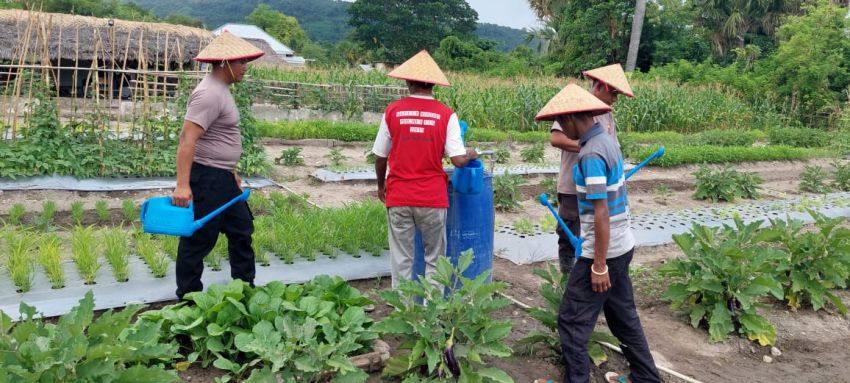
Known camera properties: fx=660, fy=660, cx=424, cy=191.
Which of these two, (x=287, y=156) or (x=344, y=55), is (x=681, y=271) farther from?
(x=344, y=55)

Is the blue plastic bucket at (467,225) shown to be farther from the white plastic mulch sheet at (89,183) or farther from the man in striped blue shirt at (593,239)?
the white plastic mulch sheet at (89,183)

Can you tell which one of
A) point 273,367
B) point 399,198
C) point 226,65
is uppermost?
point 226,65

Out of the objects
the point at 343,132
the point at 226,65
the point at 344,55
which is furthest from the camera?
the point at 344,55

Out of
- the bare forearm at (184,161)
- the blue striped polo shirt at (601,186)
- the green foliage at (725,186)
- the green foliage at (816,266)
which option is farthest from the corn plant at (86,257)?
the green foliage at (725,186)

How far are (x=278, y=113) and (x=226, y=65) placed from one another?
45.1 ft

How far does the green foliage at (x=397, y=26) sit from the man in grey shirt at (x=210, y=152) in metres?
41.8

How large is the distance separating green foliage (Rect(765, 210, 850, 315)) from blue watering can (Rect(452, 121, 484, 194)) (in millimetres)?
2364

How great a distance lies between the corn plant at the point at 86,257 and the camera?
4.25 m

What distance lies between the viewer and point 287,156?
393 inches

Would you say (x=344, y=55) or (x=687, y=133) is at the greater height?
(x=344, y=55)

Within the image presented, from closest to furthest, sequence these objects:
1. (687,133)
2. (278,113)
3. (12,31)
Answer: (278,113), (687,133), (12,31)

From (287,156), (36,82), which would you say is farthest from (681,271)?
(36,82)

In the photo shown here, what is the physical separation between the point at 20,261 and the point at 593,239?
3.48 metres

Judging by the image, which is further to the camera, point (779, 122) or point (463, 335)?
point (779, 122)
